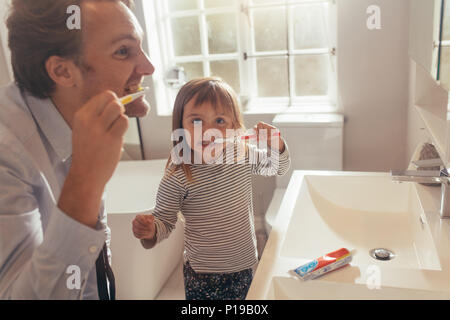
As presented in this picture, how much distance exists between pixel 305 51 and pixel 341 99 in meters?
0.33

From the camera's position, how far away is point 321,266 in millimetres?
803

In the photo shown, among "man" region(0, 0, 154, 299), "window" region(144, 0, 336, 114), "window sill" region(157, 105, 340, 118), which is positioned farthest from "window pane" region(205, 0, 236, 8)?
"man" region(0, 0, 154, 299)

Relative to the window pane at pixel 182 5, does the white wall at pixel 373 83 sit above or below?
below

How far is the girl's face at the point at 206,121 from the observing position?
97cm

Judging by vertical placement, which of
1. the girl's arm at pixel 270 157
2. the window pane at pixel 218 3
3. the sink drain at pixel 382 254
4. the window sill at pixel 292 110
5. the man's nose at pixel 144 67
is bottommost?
the sink drain at pixel 382 254

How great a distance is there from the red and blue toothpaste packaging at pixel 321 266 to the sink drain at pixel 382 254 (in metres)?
0.24

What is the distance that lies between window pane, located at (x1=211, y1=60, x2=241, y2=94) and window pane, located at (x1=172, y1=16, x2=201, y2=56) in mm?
129

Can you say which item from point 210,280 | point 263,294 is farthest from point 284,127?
point 263,294

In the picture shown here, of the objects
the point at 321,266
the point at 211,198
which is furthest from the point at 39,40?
the point at 321,266

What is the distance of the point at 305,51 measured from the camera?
2.10m

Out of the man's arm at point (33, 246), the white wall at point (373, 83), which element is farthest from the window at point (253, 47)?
the man's arm at point (33, 246)

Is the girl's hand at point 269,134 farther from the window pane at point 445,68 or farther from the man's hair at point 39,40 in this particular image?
the man's hair at point 39,40
